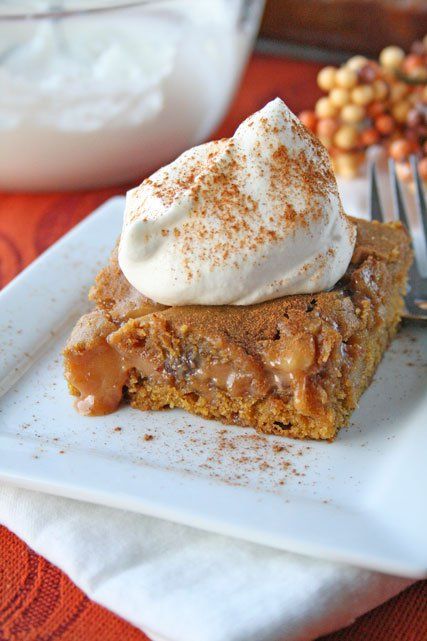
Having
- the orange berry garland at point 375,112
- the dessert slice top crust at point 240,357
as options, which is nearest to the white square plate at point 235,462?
the dessert slice top crust at point 240,357

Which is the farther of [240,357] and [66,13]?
[66,13]

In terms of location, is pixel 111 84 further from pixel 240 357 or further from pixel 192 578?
pixel 192 578

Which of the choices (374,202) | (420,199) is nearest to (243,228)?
(374,202)

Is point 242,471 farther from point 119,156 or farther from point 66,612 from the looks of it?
point 119,156

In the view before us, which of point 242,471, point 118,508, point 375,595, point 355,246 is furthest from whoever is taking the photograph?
point 355,246

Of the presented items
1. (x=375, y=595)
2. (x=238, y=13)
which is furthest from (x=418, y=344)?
(x=238, y=13)

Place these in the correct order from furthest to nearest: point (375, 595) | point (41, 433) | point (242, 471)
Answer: point (41, 433) < point (242, 471) < point (375, 595)

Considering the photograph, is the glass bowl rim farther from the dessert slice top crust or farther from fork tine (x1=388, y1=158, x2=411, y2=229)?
the dessert slice top crust
